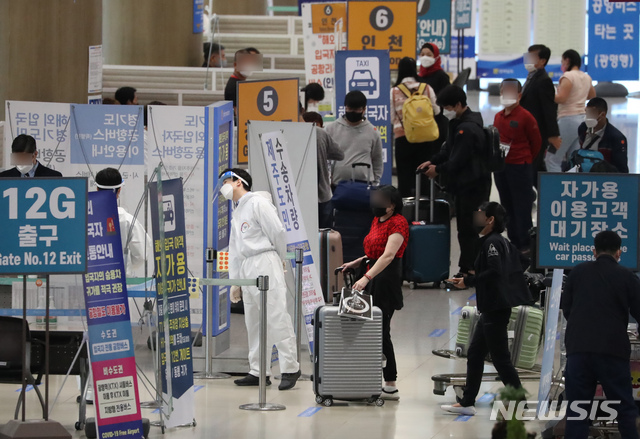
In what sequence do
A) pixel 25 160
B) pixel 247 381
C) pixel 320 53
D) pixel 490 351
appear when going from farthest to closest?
1. pixel 320 53
2. pixel 25 160
3. pixel 247 381
4. pixel 490 351

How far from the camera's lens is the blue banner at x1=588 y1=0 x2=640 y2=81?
28.2 m

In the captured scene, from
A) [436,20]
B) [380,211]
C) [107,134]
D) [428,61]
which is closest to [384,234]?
[380,211]

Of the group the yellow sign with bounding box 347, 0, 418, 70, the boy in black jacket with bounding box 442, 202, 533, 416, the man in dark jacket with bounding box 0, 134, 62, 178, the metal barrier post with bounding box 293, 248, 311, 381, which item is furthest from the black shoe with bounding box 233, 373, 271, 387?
the yellow sign with bounding box 347, 0, 418, 70

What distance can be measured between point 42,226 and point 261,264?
7.24 feet

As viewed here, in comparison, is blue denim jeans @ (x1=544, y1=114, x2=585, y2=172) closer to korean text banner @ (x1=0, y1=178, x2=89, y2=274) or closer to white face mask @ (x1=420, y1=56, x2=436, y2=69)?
white face mask @ (x1=420, y1=56, x2=436, y2=69)

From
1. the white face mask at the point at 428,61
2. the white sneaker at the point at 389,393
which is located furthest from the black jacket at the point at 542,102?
the white sneaker at the point at 389,393

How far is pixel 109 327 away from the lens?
693cm

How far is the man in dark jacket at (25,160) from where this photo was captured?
9.51m

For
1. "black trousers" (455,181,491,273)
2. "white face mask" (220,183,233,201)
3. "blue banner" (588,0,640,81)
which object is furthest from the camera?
"blue banner" (588,0,640,81)

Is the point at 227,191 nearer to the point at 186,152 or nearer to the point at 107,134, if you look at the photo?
the point at 186,152

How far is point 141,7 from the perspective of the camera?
20.1 metres

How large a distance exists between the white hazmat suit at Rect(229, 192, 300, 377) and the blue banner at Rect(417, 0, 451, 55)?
32.2 ft

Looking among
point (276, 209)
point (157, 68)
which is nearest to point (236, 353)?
point (276, 209)

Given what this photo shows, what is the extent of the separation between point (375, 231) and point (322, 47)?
6.65 m
